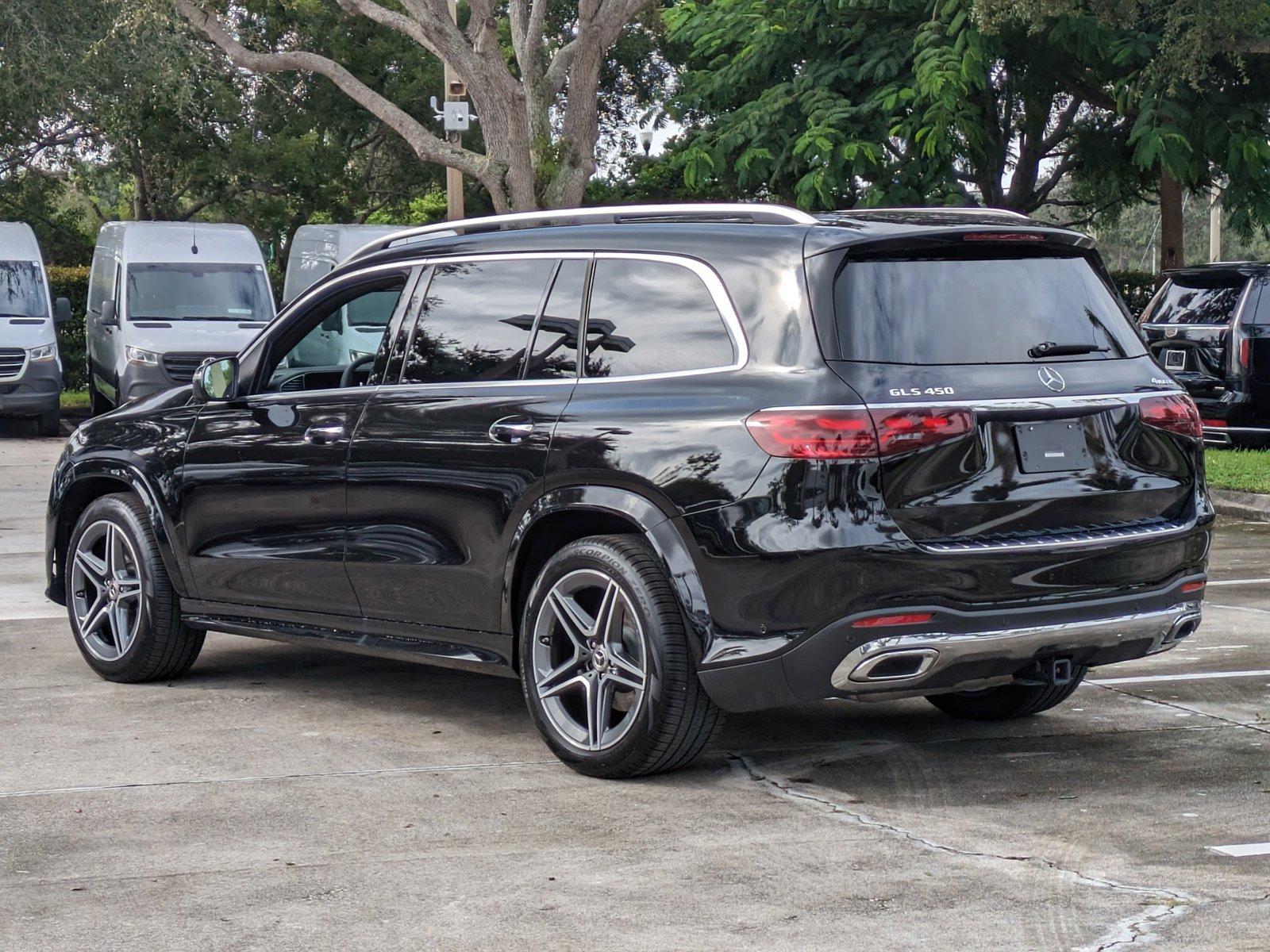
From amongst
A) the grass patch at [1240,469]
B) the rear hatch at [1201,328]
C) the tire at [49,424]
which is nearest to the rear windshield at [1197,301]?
the rear hatch at [1201,328]

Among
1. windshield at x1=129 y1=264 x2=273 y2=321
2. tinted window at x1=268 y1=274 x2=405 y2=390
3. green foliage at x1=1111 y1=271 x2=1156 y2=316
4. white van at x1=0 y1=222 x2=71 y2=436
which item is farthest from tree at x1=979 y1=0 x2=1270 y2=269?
tinted window at x1=268 y1=274 x2=405 y2=390

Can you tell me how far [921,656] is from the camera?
5.47 metres

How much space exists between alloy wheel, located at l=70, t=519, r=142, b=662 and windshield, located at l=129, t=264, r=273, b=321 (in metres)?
15.5

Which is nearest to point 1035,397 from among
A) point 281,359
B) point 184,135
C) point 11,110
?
point 281,359

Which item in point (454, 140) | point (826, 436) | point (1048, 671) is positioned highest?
point (454, 140)

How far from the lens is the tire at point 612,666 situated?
5742 mm

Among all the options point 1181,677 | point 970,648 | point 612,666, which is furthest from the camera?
point 1181,677

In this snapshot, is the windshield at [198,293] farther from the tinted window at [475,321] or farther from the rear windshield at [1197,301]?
the tinted window at [475,321]

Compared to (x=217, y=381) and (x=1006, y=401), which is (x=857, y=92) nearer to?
(x=217, y=381)

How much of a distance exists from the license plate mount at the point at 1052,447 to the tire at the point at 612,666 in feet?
3.77

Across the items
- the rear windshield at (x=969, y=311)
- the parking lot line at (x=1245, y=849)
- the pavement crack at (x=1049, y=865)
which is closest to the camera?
the pavement crack at (x=1049, y=865)

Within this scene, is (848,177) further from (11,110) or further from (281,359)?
(281,359)

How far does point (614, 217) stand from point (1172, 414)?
6.42 feet

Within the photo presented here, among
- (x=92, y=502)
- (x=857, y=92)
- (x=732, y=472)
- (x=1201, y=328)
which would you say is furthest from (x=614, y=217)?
(x=857, y=92)
